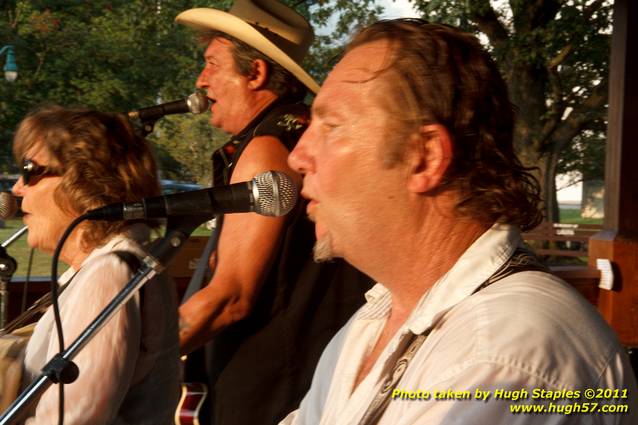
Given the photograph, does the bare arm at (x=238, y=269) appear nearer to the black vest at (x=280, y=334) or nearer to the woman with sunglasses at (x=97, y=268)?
the black vest at (x=280, y=334)

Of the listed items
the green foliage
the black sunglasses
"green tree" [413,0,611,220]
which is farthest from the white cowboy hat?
the green foliage

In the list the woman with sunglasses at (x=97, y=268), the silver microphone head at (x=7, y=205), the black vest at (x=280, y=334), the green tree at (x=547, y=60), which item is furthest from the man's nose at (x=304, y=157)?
the green tree at (x=547, y=60)

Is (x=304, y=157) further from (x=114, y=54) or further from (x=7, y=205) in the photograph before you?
(x=114, y=54)

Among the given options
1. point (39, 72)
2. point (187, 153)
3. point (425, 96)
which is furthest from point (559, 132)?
point (425, 96)

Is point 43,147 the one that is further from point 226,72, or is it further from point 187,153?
point 187,153

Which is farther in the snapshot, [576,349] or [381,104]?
[381,104]

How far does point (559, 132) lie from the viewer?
16.6 metres

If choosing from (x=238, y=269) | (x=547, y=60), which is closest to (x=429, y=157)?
(x=238, y=269)

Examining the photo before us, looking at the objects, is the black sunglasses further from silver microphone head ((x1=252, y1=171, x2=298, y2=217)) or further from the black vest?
silver microphone head ((x1=252, y1=171, x2=298, y2=217))

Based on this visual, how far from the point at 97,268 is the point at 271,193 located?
66 cm

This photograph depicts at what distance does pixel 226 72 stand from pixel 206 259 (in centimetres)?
66

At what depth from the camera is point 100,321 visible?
1.83 m

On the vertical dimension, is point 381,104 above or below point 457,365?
above

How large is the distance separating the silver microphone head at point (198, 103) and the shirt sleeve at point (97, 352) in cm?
85
